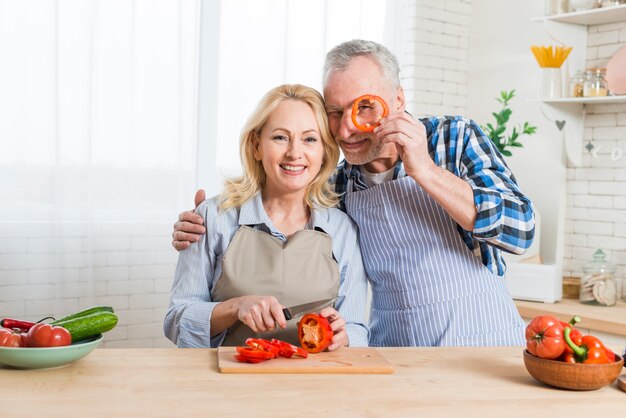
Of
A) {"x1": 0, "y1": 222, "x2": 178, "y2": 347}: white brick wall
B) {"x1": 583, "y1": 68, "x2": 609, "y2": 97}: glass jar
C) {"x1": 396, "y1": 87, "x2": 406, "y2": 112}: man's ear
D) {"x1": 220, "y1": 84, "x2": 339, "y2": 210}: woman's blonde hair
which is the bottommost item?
{"x1": 0, "y1": 222, "x2": 178, "y2": 347}: white brick wall

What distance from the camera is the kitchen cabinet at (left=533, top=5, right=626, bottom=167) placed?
14.8 ft

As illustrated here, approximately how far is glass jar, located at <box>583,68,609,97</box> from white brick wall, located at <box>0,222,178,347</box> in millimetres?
2460

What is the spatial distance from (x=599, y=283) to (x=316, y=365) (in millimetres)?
2741

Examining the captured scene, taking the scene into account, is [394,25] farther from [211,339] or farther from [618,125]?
[211,339]

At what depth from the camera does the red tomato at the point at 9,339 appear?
2.02 meters

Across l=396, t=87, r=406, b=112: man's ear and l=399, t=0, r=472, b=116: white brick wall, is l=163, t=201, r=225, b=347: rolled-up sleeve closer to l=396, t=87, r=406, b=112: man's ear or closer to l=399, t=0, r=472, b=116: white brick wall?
l=396, t=87, r=406, b=112: man's ear

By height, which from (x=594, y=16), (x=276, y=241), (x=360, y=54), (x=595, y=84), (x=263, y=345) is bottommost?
(x=263, y=345)

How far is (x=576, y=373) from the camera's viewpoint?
1961mm

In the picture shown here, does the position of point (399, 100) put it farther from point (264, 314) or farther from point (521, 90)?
point (521, 90)

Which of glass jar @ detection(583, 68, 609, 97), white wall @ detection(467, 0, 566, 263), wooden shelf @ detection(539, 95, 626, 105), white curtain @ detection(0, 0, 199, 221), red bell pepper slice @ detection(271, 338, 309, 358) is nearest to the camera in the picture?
red bell pepper slice @ detection(271, 338, 309, 358)

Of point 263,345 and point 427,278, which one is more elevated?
point 427,278

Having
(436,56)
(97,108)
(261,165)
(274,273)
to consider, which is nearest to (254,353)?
A: (274,273)

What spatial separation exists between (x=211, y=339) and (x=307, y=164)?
679 mm

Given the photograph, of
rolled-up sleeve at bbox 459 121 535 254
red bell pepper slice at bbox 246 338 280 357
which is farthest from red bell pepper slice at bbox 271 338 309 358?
rolled-up sleeve at bbox 459 121 535 254
